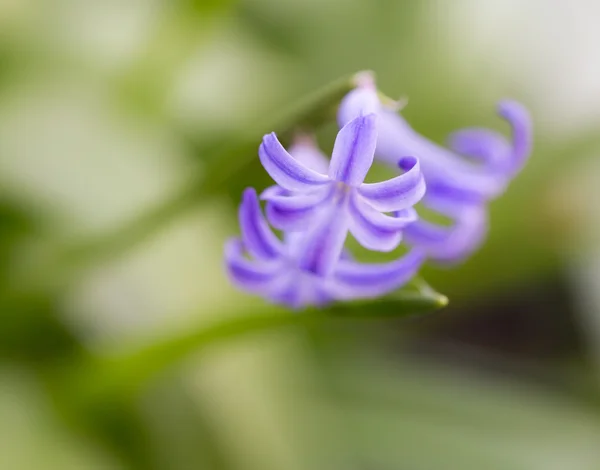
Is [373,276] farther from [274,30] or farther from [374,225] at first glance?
[274,30]

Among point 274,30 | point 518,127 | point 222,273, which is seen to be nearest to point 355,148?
point 518,127

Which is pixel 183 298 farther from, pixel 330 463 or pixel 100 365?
pixel 330 463

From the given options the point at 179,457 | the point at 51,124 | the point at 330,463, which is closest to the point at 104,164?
the point at 51,124

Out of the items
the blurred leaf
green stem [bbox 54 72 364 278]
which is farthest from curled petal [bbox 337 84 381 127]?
the blurred leaf

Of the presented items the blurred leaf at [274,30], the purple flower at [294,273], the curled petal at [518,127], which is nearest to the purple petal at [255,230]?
the purple flower at [294,273]

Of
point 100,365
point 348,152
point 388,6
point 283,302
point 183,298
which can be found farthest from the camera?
point 388,6

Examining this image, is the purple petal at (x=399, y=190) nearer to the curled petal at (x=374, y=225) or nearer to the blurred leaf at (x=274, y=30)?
the curled petal at (x=374, y=225)
